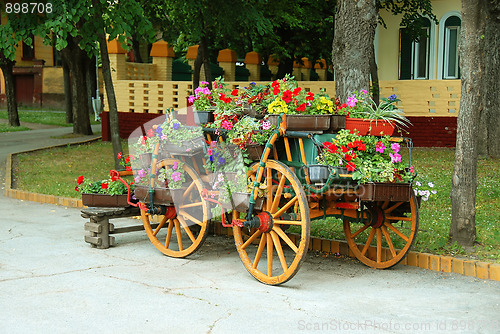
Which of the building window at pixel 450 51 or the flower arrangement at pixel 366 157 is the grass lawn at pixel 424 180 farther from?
the building window at pixel 450 51

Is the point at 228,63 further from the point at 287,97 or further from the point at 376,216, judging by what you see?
the point at 287,97

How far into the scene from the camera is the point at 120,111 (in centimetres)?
2261

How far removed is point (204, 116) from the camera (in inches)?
310

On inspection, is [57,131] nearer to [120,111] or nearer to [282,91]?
[120,111]

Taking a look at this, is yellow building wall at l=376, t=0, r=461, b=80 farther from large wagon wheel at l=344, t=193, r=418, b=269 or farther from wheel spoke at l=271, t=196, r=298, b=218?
wheel spoke at l=271, t=196, r=298, b=218

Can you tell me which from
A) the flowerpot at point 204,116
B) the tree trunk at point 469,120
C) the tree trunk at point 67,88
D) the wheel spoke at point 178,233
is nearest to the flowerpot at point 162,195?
the wheel spoke at point 178,233

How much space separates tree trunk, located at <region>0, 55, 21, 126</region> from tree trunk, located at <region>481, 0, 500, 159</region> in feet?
55.7

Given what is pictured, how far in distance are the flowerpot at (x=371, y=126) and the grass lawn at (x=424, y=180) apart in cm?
136

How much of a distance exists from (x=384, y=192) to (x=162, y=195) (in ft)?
8.28

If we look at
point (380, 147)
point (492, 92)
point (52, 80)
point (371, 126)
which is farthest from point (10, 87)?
point (380, 147)

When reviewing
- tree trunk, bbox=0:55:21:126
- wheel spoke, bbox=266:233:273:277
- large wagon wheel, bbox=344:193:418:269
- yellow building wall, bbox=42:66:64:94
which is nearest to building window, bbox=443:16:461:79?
tree trunk, bbox=0:55:21:126

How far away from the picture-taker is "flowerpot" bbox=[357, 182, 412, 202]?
21.9 feet

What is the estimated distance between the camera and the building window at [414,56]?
23766 millimetres

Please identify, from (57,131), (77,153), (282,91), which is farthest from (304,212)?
(57,131)
